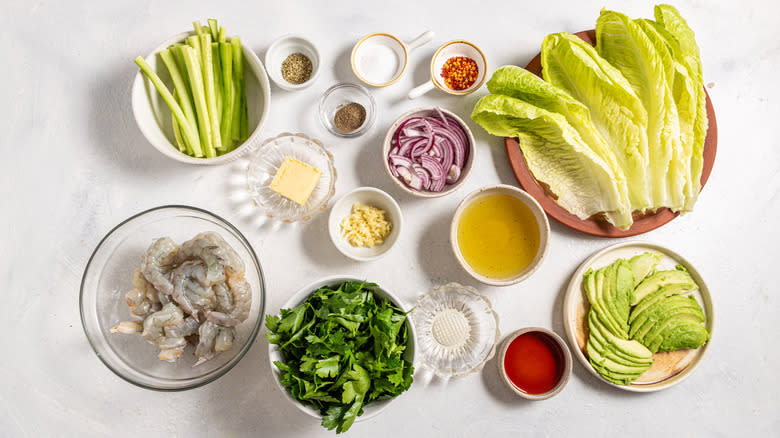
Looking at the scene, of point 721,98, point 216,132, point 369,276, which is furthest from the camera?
point 721,98

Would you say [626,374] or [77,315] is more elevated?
[77,315]

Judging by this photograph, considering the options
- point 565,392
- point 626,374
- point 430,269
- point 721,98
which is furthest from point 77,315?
point 721,98

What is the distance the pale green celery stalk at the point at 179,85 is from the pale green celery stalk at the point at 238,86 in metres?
0.17

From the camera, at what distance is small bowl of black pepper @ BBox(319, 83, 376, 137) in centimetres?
206

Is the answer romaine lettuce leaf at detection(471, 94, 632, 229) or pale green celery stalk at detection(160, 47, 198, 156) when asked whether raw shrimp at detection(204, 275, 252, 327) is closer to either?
pale green celery stalk at detection(160, 47, 198, 156)

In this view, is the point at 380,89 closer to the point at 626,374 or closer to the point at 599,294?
the point at 599,294

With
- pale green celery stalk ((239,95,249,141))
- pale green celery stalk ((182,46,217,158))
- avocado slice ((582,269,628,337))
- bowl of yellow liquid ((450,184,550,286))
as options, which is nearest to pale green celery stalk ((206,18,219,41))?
pale green celery stalk ((182,46,217,158))

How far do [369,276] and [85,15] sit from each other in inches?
70.3

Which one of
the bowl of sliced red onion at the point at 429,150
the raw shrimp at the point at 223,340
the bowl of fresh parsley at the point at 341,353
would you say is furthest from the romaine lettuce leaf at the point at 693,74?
the raw shrimp at the point at 223,340

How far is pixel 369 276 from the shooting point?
206cm

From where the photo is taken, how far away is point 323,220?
6.78 ft

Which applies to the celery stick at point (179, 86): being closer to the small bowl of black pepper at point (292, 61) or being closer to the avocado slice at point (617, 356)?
the small bowl of black pepper at point (292, 61)

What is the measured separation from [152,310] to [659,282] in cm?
207

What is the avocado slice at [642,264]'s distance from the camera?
1997mm
